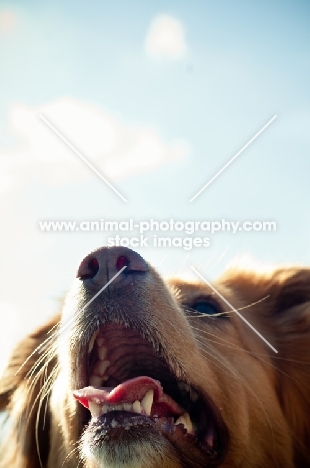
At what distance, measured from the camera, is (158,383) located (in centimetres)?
325

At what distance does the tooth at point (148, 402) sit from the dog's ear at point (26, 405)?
3.98 feet

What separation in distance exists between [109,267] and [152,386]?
2.26 feet

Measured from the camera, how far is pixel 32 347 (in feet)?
15.5

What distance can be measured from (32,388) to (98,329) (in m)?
1.35

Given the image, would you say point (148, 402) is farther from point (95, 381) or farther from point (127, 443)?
point (95, 381)

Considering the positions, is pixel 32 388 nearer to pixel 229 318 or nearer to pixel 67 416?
pixel 67 416

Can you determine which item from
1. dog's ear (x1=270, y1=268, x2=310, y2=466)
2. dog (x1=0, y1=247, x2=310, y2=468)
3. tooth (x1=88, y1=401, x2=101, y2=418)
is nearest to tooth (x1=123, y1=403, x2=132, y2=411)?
dog (x1=0, y1=247, x2=310, y2=468)

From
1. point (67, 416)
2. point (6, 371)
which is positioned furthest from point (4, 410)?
point (67, 416)

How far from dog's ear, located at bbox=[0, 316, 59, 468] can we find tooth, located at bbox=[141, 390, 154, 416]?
121cm

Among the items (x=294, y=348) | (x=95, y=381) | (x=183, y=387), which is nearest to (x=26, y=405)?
(x=95, y=381)

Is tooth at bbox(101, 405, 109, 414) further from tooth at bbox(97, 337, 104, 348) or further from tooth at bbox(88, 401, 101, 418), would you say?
tooth at bbox(97, 337, 104, 348)

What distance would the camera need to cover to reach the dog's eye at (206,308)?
4.09 meters

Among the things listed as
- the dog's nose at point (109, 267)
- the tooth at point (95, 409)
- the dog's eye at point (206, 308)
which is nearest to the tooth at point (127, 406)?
the tooth at point (95, 409)

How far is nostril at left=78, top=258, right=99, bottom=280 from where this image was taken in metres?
3.15
